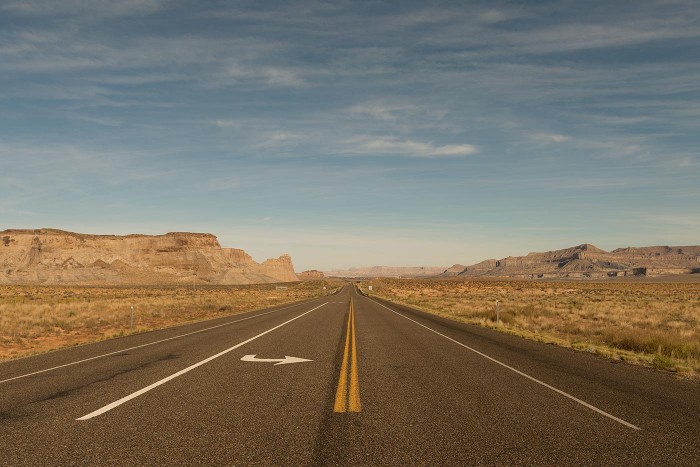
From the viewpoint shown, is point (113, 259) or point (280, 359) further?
point (113, 259)

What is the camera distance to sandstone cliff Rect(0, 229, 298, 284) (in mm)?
127188

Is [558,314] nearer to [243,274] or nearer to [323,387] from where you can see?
[323,387]

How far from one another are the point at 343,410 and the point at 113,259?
493 feet

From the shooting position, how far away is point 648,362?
12.8 m

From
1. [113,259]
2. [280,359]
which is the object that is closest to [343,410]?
[280,359]

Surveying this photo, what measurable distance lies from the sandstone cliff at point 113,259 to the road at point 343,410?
12614 centimetres

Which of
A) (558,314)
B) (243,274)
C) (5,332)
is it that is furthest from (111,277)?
(558,314)

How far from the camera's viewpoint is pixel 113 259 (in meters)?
140

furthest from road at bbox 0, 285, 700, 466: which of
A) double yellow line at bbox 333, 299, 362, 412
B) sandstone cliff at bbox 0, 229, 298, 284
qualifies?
sandstone cliff at bbox 0, 229, 298, 284

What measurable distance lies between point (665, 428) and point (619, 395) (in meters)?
2.12

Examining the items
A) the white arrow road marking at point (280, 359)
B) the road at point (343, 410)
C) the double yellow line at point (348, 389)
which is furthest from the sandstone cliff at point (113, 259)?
the road at point (343, 410)

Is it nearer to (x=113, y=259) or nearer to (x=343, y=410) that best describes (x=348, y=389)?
(x=343, y=410)

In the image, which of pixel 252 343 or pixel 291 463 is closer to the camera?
pixel 291 463

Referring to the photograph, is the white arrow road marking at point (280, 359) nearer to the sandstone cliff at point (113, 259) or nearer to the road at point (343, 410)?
the road at point (343, 410)
